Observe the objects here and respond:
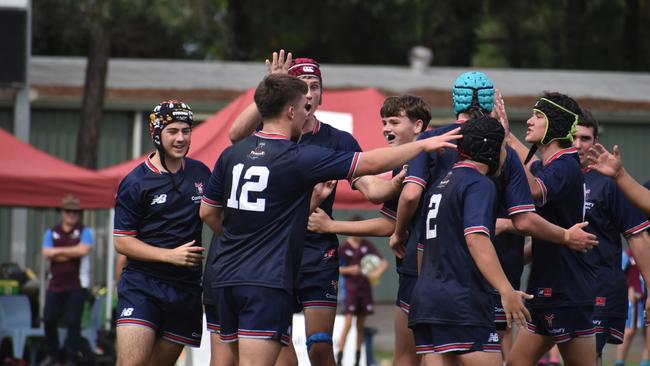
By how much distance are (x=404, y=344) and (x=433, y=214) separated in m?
1.52

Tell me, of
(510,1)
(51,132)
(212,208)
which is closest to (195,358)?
(212,208)

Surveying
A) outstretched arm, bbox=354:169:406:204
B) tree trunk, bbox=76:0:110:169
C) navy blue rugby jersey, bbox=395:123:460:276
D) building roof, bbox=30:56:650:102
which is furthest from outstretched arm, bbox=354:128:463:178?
building roof, bbox=30:56:650:102

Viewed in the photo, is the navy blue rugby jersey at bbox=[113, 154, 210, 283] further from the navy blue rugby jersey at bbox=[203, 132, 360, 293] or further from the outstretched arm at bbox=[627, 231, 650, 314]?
the outstretched arm at bbox=[627, 231, 650, 314]

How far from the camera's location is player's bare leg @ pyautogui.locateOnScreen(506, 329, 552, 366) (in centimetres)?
790

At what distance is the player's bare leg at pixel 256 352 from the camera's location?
271 inches

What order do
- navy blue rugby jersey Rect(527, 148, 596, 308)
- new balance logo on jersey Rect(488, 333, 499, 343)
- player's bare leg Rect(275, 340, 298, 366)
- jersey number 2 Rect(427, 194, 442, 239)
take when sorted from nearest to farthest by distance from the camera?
new balance logo on jersey Rect(488, 333, 499, 343)
jersey number 2 Rect(427, 194, 442, 239)
navy blue rugby jersey Rect(527, 148, 596, 308)
player's bare leg Rect(275, 340, 298, 366)

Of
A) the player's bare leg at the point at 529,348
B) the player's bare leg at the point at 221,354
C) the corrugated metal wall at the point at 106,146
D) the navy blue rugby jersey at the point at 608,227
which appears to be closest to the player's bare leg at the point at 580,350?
the player's bare leg at the point at 529,348

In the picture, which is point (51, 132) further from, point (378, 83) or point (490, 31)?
point (490, 31)

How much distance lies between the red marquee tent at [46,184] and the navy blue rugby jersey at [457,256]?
8.72m

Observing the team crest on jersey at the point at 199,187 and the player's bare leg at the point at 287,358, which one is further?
the team crest on jersey at the point at 199,187

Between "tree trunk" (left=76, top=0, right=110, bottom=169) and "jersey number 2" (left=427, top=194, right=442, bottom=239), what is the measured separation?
16.0m

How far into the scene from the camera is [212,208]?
7426 millimetres

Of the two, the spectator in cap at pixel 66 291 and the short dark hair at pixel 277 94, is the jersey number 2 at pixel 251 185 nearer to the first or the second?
the short dark hair at pixel 277 94

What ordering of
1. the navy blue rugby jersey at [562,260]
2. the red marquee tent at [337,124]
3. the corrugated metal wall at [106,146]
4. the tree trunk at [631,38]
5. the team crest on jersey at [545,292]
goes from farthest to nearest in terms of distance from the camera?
the tree trunk at [631,38] → the corrugated metal wall at [106,146] → the red marquee tent at [337,124] → the team crest on jersey at [545,292] → the navy blue rugby jersey at [562,260]
